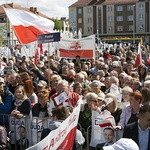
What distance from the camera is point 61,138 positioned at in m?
3.72

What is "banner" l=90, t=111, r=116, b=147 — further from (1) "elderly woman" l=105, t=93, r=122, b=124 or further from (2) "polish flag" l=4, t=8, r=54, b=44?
(2) "polish flag" l=4, t=8, r=54, b=44

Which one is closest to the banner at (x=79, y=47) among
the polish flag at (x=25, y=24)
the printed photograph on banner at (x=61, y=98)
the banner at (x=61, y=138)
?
the polish flag at (x=25, y=24)

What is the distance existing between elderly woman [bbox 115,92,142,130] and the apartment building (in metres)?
91.0

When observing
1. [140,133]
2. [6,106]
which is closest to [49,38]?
[6,106]

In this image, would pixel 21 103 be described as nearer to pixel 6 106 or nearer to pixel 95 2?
pixel 6 106

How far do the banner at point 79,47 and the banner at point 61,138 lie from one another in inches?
393

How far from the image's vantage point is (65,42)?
1495cm

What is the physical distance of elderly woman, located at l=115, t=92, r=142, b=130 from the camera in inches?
218

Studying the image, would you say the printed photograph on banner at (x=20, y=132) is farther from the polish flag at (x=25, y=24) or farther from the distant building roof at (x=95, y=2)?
the distant building roof at (x=95, y=2)

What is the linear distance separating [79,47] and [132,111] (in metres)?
9.14

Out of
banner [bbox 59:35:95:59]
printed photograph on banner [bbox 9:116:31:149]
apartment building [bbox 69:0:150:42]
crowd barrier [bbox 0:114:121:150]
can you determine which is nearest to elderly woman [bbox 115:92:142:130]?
crowd barrier [bbox 0:114:121:150]

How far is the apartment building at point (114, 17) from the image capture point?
96812 millimetres

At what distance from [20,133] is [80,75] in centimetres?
260

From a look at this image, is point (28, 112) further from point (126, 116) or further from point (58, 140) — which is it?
point (58, 140)
